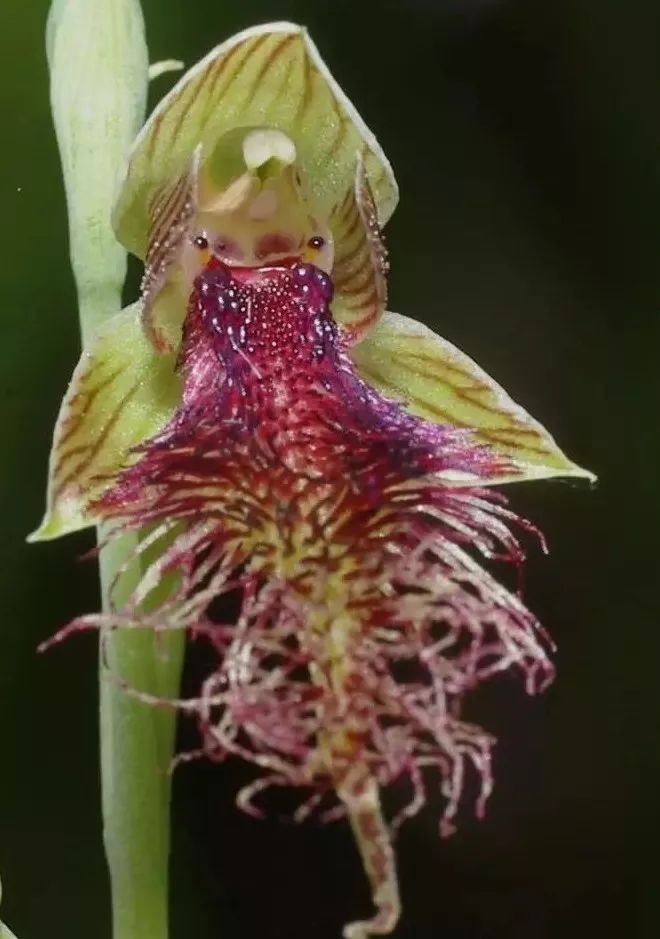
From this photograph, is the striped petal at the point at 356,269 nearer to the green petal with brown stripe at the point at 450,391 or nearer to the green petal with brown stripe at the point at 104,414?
the green petal with brown stripe at the point at 450,391

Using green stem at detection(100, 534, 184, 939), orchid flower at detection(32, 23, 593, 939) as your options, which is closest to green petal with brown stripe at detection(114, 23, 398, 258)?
orchid flower at detection(32, 23, 593, 939)

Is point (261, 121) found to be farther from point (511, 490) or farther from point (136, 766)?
point (511, 490)

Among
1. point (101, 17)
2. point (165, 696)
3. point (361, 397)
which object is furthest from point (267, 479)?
point (101, 17)

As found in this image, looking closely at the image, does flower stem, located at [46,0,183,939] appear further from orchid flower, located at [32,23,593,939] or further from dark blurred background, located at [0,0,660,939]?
dark blurred background, located at [0,0,660,939]

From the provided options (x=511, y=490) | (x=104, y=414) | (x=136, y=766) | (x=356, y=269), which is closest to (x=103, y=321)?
(x=104, y=414)

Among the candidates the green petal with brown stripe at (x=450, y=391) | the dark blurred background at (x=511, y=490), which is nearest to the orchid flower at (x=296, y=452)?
the green petal with brown stripe at (x=450, y=391)
